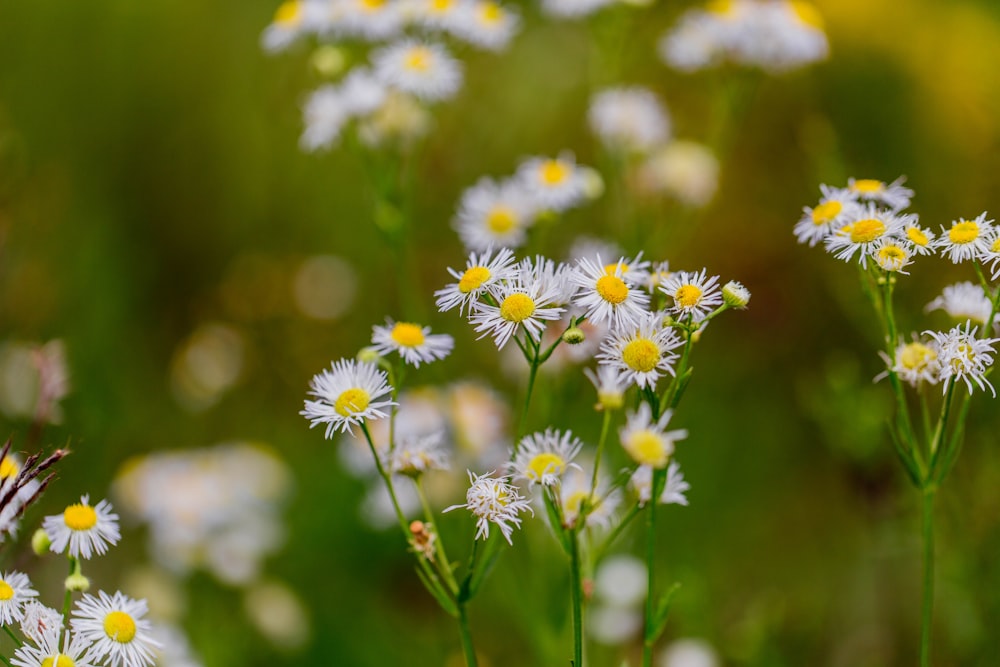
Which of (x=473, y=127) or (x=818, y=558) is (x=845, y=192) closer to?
(x=818, y=558)

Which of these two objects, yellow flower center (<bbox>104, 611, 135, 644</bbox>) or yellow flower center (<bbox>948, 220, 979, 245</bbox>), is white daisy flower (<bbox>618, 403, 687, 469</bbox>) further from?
yellow flower center (<bbox>104, 611, 135, 644</bbox>)

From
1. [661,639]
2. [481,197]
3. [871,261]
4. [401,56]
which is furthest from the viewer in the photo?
[661,639]

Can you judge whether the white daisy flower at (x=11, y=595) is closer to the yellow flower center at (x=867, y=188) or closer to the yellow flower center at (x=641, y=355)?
the yellow flower center at (x=641, y=355)

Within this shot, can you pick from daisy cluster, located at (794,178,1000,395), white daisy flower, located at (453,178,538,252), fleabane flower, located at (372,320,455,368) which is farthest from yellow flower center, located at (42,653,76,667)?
white daisy flower, located at (453,178,538,252)

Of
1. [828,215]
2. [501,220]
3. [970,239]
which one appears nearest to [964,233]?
[970,239]

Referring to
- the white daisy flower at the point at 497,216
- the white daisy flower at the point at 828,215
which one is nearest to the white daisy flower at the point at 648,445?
the white daisy flower at the point at 828,215

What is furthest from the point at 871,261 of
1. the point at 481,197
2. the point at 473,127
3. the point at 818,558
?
the point at 473,127
